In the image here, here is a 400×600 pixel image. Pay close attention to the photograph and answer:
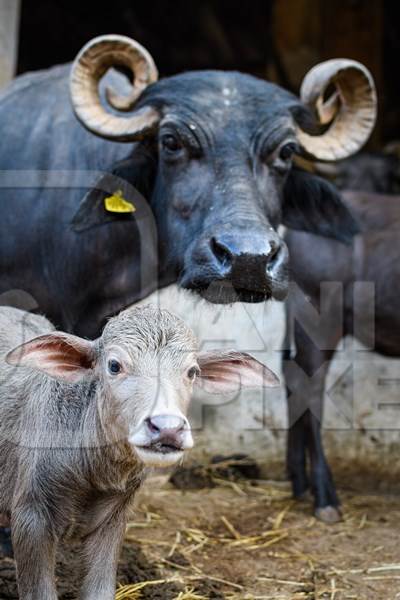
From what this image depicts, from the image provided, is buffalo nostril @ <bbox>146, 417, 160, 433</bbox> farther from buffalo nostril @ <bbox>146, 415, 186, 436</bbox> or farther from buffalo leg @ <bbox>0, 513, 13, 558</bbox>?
buffalo leg @ <bbox>0, 513, 13, 558</bbox>

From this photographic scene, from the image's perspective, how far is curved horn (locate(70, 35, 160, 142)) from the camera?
5.31 meters

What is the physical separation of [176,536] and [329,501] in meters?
1.22

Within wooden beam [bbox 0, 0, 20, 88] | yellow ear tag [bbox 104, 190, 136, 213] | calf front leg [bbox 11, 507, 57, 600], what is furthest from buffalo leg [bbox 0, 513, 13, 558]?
wooden beam [bbox 0, 0, 20, 88]

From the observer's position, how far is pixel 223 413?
732 centimetres

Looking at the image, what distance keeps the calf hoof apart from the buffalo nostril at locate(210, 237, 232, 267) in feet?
5.91

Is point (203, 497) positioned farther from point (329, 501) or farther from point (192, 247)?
point (192, 247)

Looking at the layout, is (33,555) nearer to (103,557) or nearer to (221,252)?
(103,557)

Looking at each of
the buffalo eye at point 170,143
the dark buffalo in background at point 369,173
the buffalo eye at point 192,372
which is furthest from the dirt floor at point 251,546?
the dark buffalo in background at point 369,173

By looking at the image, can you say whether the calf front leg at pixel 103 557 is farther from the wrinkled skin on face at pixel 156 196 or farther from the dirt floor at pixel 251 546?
the wrinkled skin on face at pixel 156 196

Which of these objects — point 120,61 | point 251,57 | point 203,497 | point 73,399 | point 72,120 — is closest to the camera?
point 73,399

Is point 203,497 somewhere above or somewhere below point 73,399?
below

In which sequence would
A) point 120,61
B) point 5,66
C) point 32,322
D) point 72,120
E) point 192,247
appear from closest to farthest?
1. point 32,322
2. point 192,247
3. point 120,61
4. point 72,120
5. point 5,66

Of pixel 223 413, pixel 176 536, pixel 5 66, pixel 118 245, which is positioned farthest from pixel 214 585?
pixel 5 66

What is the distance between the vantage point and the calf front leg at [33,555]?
359 cm
